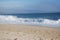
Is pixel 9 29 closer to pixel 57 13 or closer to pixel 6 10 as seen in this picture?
pixel 6 10

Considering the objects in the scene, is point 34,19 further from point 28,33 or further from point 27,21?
point 28,33

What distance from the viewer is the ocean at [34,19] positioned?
1.48 metres

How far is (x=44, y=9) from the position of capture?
1.53 m

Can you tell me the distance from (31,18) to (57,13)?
0.32m

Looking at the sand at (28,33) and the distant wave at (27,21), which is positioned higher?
the distant wave at (27,21)

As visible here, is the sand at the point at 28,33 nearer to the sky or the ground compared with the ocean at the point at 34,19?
nearer to the ground

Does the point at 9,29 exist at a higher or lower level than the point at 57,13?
lower

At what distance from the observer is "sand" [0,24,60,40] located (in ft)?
4.60

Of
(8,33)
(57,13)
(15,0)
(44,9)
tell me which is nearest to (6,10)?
(15,0)

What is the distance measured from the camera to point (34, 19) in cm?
155

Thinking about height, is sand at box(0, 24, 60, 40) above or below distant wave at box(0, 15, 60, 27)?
below

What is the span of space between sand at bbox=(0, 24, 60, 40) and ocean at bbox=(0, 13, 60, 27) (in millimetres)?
53

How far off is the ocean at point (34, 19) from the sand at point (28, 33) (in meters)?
0.05

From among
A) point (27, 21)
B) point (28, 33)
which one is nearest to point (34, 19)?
point (27, 21)
